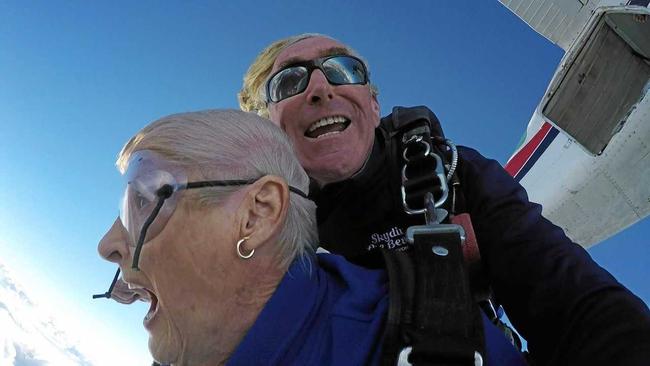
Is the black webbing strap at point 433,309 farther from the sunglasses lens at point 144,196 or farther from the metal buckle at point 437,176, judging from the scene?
the sunglasses lens at point 144,196

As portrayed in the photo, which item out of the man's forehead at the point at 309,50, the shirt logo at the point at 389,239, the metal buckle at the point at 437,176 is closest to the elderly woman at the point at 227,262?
the metal buckle at the point at 437,176

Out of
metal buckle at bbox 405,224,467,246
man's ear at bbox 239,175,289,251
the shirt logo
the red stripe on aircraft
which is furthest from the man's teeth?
the red stripe on aircraft

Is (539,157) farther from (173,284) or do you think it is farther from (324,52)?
(173,284)

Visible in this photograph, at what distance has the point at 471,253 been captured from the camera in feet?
5.77

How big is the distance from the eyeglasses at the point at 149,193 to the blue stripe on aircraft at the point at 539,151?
662 cm

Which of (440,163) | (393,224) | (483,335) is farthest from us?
(393,224)

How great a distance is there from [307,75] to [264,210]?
128cm

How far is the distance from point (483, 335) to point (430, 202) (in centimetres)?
69

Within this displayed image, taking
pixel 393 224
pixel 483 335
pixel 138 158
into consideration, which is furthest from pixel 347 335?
pixel 393 224

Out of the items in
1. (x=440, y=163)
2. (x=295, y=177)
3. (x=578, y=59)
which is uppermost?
(x=578, y=59)

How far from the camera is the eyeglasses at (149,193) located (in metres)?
1.48

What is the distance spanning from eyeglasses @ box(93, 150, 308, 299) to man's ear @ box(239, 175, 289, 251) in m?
0.05

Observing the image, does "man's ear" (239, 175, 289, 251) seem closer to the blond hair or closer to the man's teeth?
the man's teeth

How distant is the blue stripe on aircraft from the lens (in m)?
7.12
